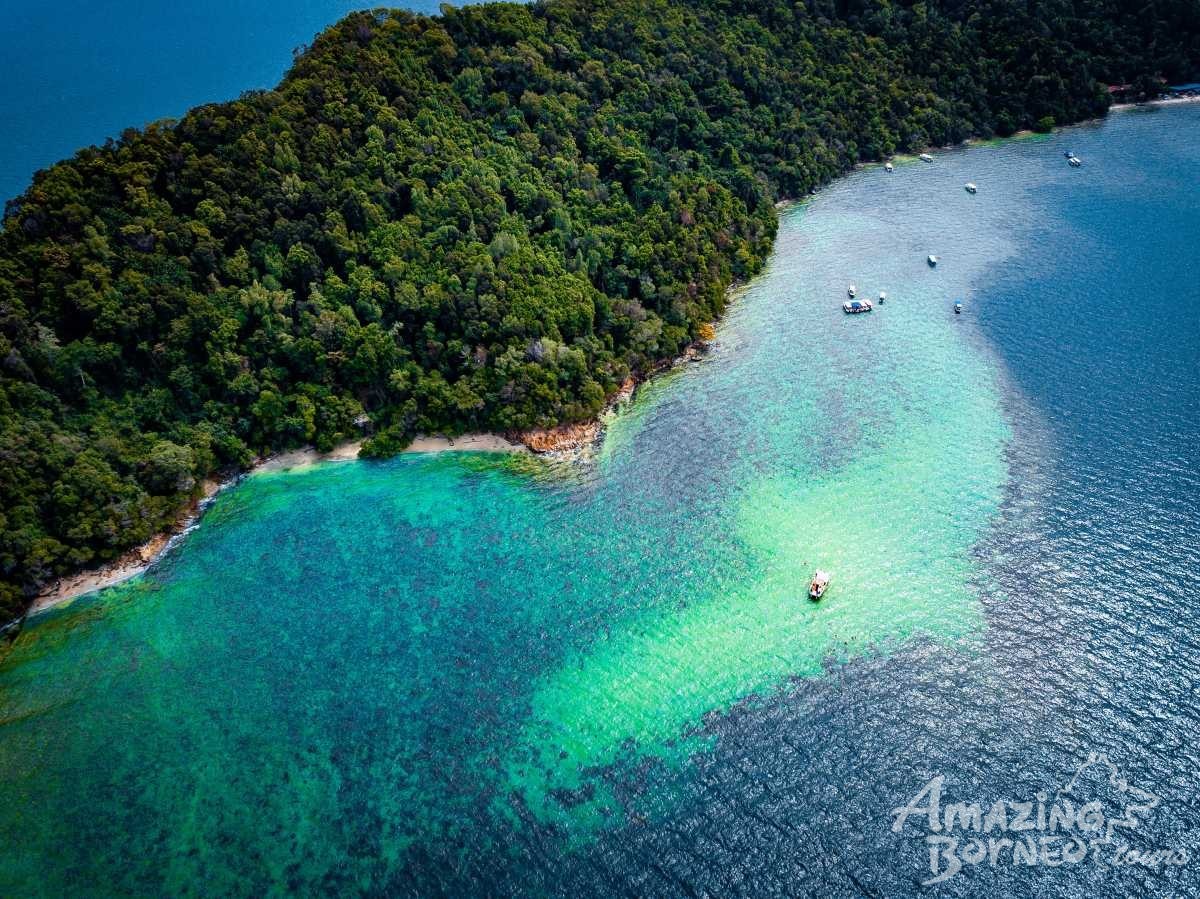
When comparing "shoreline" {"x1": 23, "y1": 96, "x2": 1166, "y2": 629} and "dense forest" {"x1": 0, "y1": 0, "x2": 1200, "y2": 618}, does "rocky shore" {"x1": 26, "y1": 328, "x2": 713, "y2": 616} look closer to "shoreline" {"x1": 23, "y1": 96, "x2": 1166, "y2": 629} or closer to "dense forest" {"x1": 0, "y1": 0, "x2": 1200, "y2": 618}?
"shoreline" {"x1": 23, "y1": 96, "x2": 1166, "y2": 629}

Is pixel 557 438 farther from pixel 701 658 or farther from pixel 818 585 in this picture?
pixel 818 585

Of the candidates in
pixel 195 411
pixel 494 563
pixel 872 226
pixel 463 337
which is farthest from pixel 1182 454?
pixel 195 411

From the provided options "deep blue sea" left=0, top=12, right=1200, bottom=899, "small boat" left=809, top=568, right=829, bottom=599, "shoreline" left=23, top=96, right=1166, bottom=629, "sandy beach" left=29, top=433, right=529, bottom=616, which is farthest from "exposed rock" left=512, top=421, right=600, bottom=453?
"small boat" left=809, top=568, right=829, bottom=599

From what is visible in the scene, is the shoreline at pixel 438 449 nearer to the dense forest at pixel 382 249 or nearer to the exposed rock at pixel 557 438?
the exposed rock at pixel 557 438

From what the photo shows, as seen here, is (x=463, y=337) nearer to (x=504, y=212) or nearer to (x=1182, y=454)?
(x=504, y=212)

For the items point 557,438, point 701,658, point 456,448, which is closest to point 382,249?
point 456,448

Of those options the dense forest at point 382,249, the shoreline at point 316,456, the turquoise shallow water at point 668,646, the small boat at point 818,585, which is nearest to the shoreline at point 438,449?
the shoreline at point 316,456
